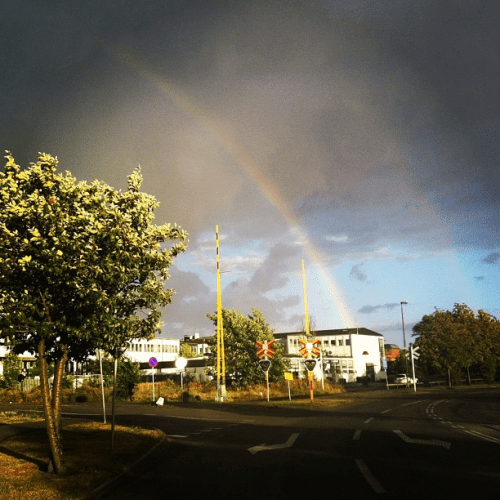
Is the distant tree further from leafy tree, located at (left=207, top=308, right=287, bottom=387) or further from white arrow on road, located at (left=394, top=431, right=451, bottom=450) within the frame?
white arrow on road, located at (left=394, top=431, right=451, bottom=450)

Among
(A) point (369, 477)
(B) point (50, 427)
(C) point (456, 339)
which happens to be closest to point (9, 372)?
(B) point (50, 427)

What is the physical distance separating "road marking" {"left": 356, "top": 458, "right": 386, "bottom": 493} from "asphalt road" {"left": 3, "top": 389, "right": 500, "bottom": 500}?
2 centimetres

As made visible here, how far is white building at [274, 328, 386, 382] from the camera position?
4333 inches

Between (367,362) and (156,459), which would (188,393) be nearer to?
(156,459)

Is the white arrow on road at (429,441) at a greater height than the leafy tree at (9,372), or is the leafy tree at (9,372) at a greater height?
the leafy tree at (9,372)

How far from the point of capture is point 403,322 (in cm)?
8556

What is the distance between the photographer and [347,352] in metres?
126

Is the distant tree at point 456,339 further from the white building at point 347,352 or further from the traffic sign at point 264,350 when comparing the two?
the traffic sign at point 264,350

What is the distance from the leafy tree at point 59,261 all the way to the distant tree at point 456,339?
234 ft

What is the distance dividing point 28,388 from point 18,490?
52691 millimetres

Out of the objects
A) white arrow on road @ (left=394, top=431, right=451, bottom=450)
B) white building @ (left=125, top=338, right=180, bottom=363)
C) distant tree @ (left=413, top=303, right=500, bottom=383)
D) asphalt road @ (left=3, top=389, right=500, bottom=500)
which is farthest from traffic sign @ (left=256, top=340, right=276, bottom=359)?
white building @ (left=125, top=338, right=180, bottom=363)

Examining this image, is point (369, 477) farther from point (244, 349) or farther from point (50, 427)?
point (244, 349)

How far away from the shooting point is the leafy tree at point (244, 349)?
56.3 meters

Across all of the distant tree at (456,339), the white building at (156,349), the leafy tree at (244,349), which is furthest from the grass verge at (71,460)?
the white building at (156,349)
